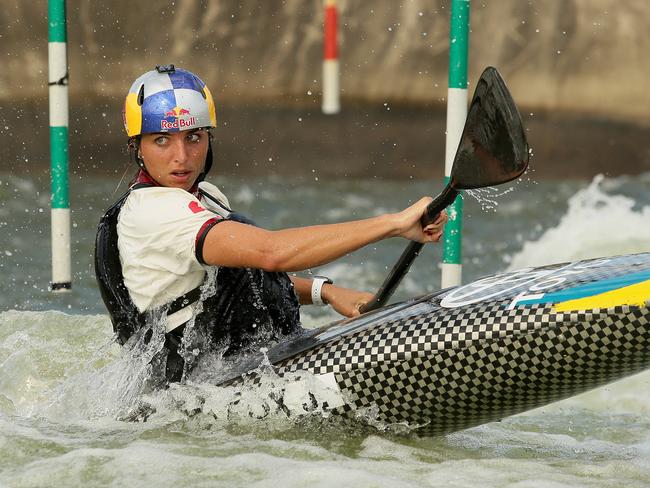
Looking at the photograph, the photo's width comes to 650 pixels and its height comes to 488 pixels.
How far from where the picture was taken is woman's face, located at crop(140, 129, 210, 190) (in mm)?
3820

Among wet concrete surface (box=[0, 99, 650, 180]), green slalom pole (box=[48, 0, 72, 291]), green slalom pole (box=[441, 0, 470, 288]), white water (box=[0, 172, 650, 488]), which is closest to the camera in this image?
white water (box=[0, 172, 650, 488])

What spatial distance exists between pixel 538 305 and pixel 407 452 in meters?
0.59

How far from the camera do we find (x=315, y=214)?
10.7 meters

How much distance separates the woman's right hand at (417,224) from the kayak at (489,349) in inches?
10.6

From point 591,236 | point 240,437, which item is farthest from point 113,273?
point 591,236

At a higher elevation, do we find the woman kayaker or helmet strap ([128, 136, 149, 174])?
helmet strap ([128, 136, 149, 174])

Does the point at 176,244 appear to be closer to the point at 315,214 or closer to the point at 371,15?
the point at 315,214

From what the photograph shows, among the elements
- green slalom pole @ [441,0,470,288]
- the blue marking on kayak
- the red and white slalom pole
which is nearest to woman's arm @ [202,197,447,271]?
the blue marking on kayak

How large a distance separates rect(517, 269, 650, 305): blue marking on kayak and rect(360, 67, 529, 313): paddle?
0.38 meters

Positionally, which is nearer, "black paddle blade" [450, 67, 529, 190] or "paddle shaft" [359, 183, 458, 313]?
"paddle shaft" [359, 183, 458, 313]

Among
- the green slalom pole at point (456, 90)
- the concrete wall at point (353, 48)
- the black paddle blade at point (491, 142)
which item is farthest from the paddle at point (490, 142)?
the concrete wall at point (353, 48)

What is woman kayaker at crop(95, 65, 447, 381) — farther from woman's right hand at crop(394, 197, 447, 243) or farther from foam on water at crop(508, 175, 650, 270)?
foam on water at crop(508, 175, 650, 270)

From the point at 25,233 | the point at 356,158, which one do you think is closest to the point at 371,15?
the point at 356,158

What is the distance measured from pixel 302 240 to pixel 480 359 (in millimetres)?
616
